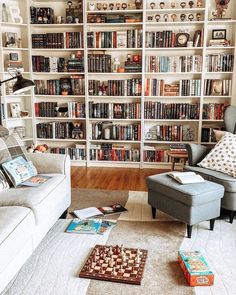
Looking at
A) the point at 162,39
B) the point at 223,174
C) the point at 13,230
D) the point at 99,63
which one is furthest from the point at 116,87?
the point at 13,230

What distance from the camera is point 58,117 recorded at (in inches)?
187

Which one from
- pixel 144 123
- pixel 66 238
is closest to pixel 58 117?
pixel 144 123

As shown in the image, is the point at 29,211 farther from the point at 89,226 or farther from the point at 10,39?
the point at 10,39

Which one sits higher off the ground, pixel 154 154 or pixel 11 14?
pixel 11 14

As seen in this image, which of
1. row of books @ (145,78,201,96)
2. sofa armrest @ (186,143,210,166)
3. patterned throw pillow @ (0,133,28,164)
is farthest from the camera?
row of books @ (145,78,201,96)

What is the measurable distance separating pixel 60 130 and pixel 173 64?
1821 millimetres

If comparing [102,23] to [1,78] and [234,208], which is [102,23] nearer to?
[1,78]

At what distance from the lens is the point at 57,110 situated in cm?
476

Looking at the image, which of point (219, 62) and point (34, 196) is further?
point (219, 62)

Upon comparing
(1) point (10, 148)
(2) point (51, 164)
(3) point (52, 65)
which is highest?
(3) point (52, 65)

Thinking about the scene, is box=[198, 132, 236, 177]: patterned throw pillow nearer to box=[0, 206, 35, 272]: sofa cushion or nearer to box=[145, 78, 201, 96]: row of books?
box=[145, 78, 201, 96]: row of books

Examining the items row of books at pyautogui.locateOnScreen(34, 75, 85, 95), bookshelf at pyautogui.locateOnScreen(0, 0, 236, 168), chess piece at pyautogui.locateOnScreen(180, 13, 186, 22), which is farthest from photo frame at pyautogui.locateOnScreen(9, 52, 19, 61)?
chess piece at pyautogui.locateOnScreen(180, 13, 186, 22)

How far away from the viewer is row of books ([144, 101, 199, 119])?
4492 millimetres

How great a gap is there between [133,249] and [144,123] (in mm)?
2572
